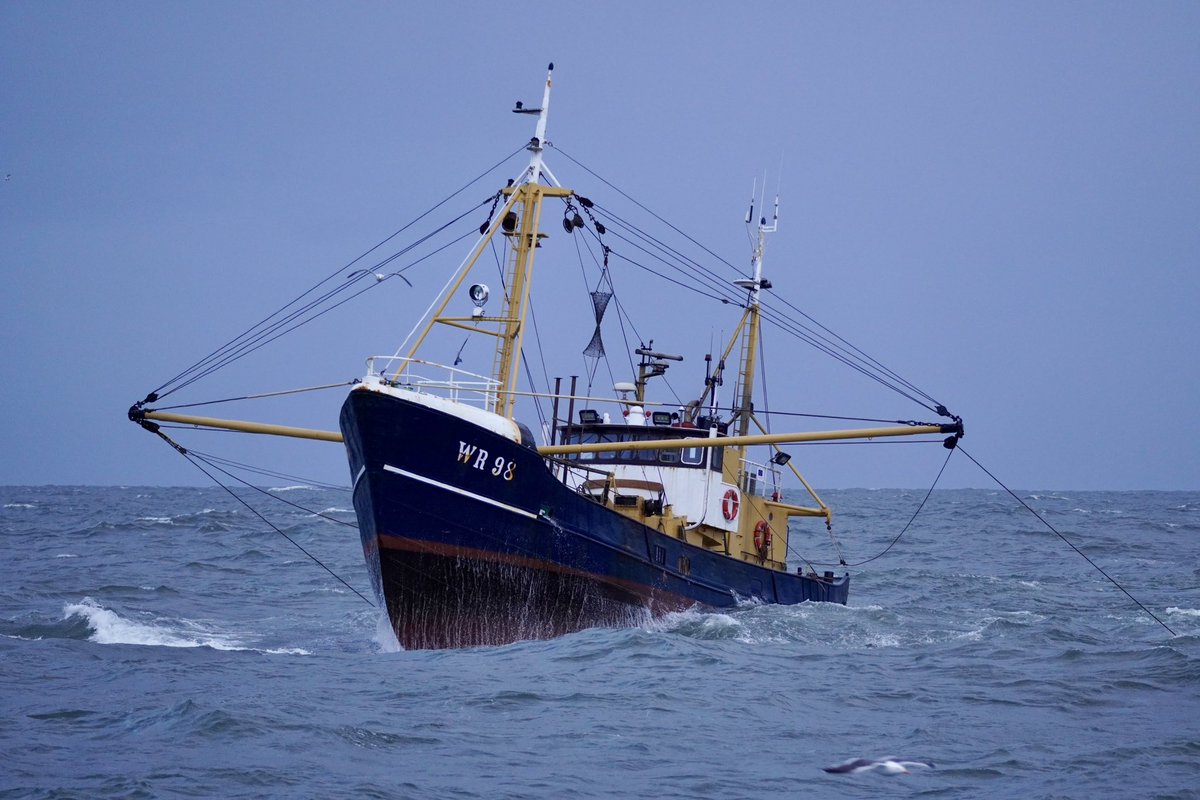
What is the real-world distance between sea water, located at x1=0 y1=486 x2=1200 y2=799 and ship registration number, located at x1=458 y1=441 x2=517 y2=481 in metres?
2.78

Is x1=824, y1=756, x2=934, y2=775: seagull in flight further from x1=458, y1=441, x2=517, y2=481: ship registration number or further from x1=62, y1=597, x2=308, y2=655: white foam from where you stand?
x1=62, y1=597, x2=308, y2=655: white foam

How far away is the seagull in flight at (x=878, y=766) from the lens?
12.4 m

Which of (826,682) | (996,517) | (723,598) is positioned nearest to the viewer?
(826,682)

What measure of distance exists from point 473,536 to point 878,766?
9.34 m

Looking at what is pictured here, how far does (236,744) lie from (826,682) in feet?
27.1

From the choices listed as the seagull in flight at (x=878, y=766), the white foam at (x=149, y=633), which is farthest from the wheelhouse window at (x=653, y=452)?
the seagull in flight at (x=878, y=766)

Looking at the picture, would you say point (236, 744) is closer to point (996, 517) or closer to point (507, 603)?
point (507, 603)

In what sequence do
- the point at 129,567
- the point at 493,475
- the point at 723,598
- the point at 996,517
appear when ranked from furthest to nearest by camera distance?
1. the point at 996,517
2. the point at 129,567
3. the point at 723,598
4. the point at 493,475

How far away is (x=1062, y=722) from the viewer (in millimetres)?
15195

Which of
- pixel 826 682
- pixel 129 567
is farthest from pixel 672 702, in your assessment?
pixel 129 567

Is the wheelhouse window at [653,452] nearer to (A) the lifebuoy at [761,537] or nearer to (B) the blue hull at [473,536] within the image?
(A) the lifebuoy at [761,537]

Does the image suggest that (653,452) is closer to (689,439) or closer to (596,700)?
(689,439)

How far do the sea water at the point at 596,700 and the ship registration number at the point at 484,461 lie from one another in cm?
278

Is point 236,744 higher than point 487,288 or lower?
lower
